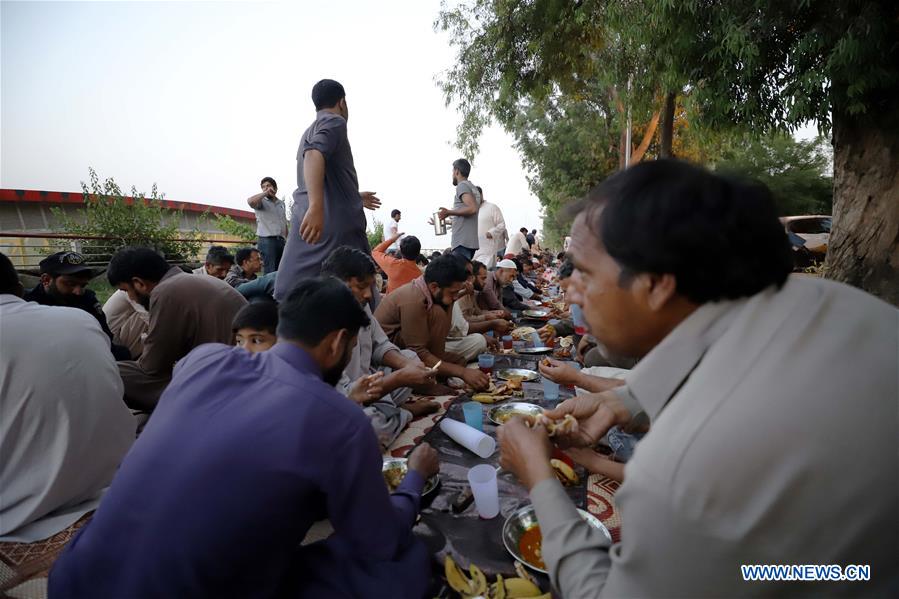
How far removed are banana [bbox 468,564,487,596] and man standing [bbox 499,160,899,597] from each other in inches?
27.4

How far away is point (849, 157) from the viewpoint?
6.10m

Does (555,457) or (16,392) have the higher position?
(16,392)

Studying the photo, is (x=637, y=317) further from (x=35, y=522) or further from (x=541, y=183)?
(x=541, y=183)

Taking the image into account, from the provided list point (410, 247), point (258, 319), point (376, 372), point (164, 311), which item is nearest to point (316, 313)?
point (258, 319)

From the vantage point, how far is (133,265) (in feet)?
11.8

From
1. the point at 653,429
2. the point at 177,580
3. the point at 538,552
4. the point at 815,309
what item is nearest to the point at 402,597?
the point at 538,552

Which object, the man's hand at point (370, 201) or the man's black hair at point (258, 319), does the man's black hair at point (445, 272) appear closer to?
the man's hand at point (370, 201)

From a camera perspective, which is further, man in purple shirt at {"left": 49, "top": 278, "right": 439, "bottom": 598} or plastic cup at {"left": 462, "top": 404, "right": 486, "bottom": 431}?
plastic cup at {"left": 462, "top": 404, "right": 486, "bottom": 431}

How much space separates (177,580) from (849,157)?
828 cm

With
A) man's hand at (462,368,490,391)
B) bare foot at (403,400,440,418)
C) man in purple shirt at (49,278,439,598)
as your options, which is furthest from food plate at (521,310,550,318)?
man in purple shirt at (49,278,439,598)

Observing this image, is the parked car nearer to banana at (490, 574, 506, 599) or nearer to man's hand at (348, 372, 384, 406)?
man's hand at (348, 372, 384, 406)

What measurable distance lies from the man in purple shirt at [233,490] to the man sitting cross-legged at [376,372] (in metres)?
1.16

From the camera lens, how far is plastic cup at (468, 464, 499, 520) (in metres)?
2.06

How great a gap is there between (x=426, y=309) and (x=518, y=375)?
42.0 inches
